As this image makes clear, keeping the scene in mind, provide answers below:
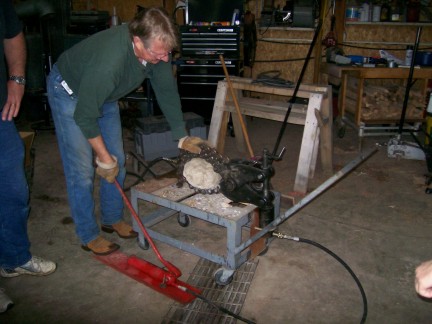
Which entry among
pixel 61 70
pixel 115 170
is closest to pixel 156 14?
pixel 61 70

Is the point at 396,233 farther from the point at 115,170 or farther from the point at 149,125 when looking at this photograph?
the point at 149,125

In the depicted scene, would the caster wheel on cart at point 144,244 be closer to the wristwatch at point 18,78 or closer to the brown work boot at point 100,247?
the brown work boot at point 100,247

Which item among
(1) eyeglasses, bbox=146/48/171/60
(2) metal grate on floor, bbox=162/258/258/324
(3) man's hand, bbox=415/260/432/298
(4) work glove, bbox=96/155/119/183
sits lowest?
(2) metal grate on floor, bbox=162/258/258/324

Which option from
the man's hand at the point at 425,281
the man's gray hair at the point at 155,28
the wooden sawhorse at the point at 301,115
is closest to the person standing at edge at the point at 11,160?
the man's gray hair at the point at 155,28

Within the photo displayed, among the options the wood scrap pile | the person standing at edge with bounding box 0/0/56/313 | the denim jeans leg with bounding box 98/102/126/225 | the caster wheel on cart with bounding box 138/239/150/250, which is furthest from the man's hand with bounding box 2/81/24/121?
the wood scrap pile

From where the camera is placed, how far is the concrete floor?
1.73 m

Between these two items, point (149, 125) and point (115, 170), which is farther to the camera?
point (149, 125)

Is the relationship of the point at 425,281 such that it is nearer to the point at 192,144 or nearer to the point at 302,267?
the point at 302,267

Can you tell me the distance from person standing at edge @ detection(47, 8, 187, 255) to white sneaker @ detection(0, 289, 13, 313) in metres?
0.46

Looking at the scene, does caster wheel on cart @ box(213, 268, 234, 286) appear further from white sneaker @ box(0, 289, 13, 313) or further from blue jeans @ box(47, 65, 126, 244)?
white sneaker @ box(0, 289, 13, 313)

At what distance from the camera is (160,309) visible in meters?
1.75

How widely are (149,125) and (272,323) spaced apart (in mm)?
2003

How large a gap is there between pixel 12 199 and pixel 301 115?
6.73ft

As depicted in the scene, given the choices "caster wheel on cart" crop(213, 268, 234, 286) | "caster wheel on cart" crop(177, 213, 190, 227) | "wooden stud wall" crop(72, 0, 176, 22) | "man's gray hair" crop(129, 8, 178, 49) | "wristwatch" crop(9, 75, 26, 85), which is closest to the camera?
"man's gray hair" crop(129, 8, 178, 49)
